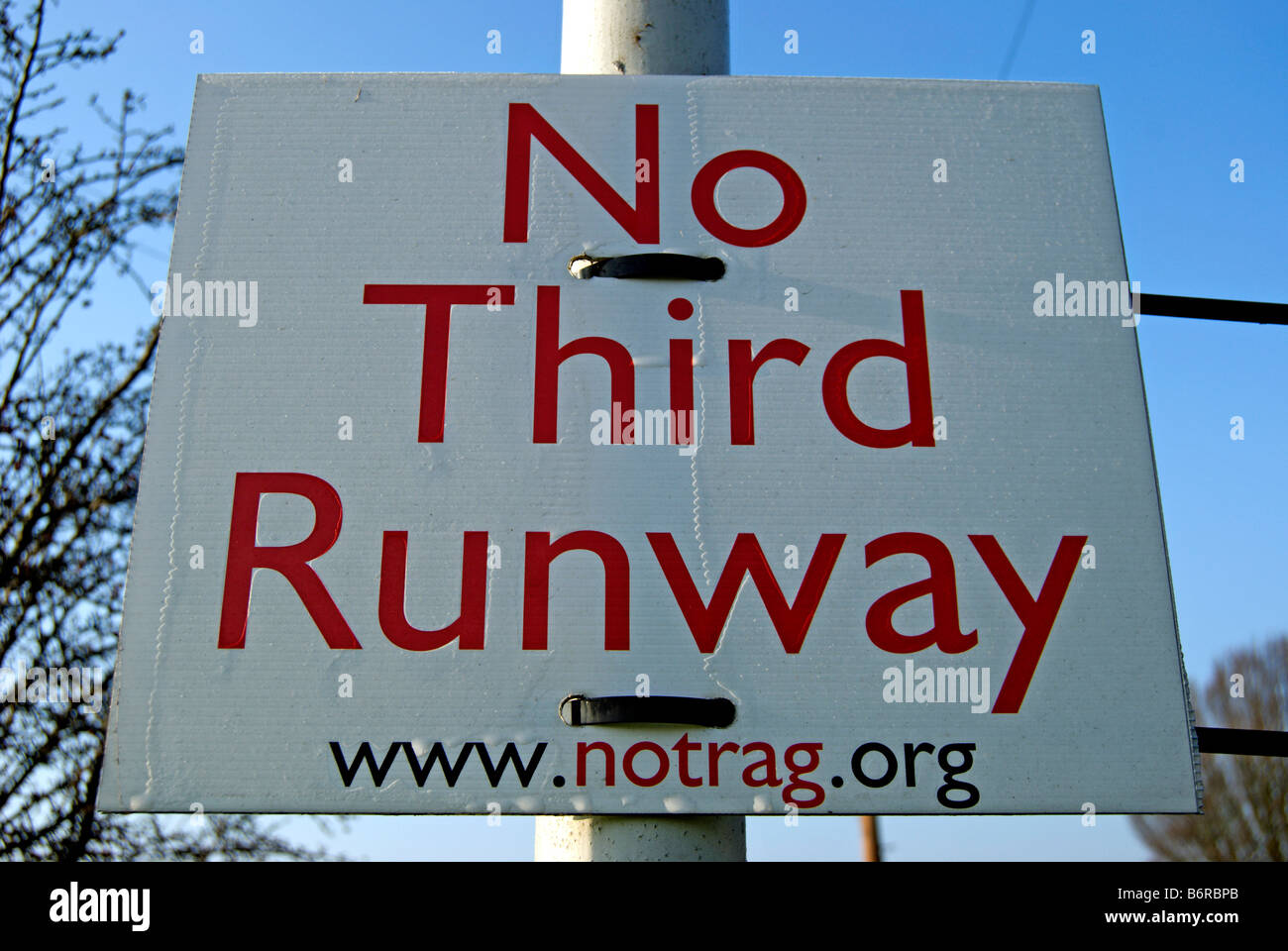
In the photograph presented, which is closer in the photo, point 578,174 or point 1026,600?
point 1026,600

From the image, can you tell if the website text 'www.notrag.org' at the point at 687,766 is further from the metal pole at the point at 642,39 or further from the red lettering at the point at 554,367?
the red lettering at the point at 554,367

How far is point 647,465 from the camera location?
1.55 metres

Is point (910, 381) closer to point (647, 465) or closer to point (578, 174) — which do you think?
point (647, 465)

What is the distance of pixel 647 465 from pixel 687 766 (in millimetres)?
444

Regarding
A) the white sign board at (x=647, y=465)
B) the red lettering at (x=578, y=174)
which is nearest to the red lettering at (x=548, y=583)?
the white sign board at (x=647, y=465)

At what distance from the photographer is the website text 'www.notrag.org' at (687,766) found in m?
1.40

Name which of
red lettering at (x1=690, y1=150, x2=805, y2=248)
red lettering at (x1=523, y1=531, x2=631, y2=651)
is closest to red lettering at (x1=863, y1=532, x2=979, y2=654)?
red lettering at (x1=523, y1=531, x2=631, y2=651)

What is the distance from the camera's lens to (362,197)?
1688mm

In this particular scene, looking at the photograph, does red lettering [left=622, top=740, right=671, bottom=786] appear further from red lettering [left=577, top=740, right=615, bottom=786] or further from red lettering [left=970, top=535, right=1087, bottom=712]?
red lettering [left=970, top=535, right=1087, bottom=712]

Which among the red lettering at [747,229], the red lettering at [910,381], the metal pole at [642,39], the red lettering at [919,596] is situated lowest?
the red lettering at [919,596]

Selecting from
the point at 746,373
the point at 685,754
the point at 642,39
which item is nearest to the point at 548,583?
the point at 685,754

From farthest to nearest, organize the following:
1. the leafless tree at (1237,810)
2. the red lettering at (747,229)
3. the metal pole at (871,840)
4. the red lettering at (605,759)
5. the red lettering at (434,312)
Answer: the leafless tree at (1237,810) → the metal pole at (871,840) → the red lettering at (747,229) → the red lettering at (434,312) → the red lettering at (605,759)
